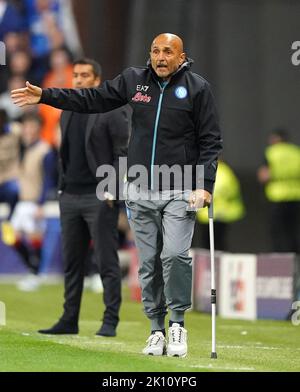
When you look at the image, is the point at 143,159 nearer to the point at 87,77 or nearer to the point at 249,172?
the point at 87,77

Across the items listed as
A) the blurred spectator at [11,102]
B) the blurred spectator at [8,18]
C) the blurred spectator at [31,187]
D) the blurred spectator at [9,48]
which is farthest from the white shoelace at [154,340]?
the blurred spectator at [8,18]

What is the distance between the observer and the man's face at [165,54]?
8906 millimetres

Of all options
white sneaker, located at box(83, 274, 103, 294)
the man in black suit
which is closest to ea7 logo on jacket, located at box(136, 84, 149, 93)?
the man in black suit

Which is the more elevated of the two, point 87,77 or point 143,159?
point 87,77

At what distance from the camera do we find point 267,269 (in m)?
14.0

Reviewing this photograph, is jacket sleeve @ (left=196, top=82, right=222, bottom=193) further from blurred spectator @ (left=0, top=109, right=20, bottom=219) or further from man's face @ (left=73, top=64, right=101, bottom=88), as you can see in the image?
blurred spectator @ (left=0, top=109, right=20, bottom=219)

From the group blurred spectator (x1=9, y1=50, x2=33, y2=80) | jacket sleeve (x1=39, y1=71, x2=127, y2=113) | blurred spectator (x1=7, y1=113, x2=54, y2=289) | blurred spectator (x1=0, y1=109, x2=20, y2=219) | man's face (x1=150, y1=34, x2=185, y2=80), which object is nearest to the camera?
man's face (x1=150, y1=34, x2=185, y2=80)

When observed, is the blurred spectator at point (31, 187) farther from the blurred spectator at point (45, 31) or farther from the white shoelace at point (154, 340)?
the white shoelace at point (154, 340)

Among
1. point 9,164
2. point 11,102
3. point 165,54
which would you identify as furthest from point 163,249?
point 11,102

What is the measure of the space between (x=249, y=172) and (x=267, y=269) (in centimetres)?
506

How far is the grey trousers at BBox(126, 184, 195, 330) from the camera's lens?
895cm

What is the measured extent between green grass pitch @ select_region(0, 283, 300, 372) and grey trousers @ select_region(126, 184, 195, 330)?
1.31ft

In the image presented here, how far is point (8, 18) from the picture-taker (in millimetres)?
19109
